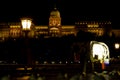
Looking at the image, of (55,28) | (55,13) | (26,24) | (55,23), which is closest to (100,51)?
(26,24)

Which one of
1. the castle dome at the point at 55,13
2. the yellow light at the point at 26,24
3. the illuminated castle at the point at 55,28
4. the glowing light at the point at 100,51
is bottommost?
the glowing light at the point at 100,51

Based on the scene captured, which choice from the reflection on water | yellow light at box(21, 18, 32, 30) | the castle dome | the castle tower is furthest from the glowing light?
the castle dome

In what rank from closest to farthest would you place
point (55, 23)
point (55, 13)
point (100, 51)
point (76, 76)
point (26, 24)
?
point (76, 76) → point (100, 51) → point (26, 24) → point (55, 13) → point (55, 23)

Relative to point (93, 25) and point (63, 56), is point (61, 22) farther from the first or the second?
point (63, 56)

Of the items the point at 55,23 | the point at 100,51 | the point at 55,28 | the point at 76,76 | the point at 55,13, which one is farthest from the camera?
the point at 55,28

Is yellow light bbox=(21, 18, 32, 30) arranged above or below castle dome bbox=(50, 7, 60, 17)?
below

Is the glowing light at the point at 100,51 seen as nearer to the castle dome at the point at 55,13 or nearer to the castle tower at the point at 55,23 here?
the castle tower at the point at 55,23

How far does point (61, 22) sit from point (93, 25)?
21.9ft

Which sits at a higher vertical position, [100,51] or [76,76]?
[100,51]

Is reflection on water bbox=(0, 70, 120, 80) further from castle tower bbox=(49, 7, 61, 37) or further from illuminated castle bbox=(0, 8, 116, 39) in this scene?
illuminated castle bbox=(0, 8, 116, 39)

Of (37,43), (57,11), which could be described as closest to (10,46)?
(37,43)

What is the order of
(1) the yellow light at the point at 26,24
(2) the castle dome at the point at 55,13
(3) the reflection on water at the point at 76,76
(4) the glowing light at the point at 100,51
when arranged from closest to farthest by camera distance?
(3) the reflection on water at the point at 76,76 → (4) the glowing light at the point at 100,51 → (1) the yellow light at the point at 26,24 → (2) the castle dome at the point at 55,13

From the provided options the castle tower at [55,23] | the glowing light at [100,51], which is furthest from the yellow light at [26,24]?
the castle tower at [55,23]

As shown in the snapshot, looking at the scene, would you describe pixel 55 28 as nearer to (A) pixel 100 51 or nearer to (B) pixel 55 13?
(B) pixel 55 13
